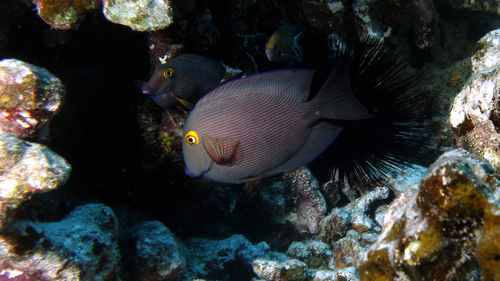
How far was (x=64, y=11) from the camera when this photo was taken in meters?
2.60

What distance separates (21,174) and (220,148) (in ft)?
4.62

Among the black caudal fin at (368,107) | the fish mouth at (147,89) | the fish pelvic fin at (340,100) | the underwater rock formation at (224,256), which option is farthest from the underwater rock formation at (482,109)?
the fish mouth at (147,89)

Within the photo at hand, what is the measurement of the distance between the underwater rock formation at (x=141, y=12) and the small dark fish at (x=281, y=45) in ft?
4.47

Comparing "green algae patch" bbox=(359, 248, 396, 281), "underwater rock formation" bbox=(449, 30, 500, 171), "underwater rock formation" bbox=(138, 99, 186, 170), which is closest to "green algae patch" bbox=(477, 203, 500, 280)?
"green algae patch" bbox=(359, 248, 396, 281)

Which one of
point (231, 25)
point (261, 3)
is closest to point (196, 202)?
point (231, 25)

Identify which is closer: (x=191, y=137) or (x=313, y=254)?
(x=191, y=137)

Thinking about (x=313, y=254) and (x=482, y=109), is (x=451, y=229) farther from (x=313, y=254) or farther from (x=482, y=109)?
(x=313, y=254)

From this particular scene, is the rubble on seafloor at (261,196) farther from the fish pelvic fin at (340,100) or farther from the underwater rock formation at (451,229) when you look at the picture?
the fish pelvic fin at (340,100)

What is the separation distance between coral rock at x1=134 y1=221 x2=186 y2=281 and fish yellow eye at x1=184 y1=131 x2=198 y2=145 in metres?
1.50

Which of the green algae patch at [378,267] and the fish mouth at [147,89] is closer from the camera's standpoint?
the green algae patch at [378,267]

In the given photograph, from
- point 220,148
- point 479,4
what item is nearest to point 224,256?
point 220,148

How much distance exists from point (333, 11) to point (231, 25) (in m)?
1.54

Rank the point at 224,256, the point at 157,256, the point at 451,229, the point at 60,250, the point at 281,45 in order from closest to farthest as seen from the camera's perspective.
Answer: the point at 451,229, the point at 60,250, the point at 157,256, the point at 281,45, the point at 224,256

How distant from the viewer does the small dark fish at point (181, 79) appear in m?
2.54
